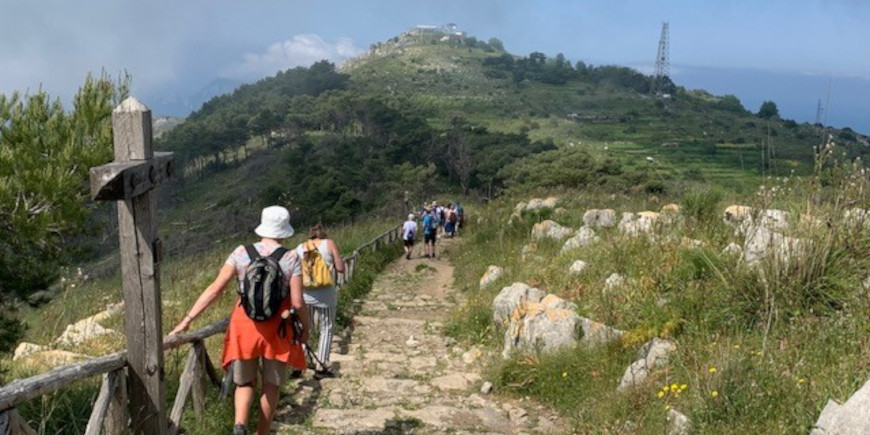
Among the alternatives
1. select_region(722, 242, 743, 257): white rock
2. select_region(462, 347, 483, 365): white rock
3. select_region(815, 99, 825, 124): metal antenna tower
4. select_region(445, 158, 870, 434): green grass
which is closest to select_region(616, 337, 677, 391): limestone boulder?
select_region(445, 158, 870, 434): green grass

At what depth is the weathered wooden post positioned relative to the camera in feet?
12.6

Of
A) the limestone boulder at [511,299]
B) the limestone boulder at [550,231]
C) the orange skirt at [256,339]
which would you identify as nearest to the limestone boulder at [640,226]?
the limestone boulder at [511,299]

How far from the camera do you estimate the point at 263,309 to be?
437 centimetres

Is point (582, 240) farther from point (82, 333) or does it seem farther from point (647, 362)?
point (82, 333)

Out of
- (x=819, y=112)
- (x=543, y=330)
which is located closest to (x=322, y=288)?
(x=543, y=330)

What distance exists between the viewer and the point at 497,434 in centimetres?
539

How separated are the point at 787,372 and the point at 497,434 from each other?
2.14m

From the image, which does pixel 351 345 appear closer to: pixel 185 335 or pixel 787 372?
pixel 185 335

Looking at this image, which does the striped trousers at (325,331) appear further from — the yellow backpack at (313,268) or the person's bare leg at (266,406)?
the person's bare leg at (266,406)

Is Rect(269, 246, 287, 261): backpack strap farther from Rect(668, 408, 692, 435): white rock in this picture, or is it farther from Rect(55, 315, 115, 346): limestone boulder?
Rect(55, 315, 115, 346): limestone boulder

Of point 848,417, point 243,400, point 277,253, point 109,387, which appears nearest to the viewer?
point 848,417

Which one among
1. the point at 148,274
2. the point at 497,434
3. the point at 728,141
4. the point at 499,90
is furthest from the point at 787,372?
the point at 499,90

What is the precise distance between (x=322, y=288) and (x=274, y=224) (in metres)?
2.82

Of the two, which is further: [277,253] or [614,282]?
[614,282]
